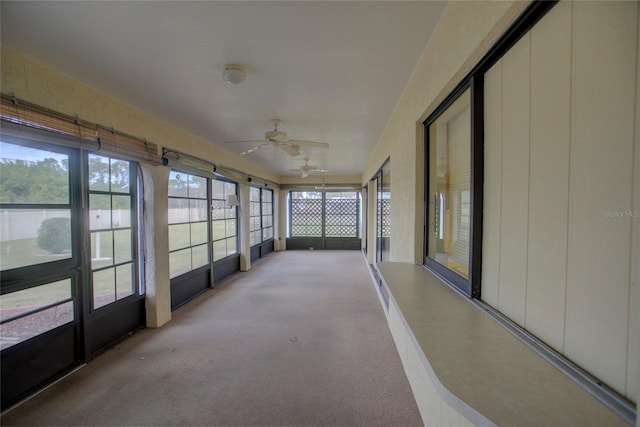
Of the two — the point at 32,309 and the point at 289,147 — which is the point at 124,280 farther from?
the point at 289,147

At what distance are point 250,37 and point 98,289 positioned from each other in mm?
2757

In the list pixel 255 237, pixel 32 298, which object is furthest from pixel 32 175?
pixel 255 237

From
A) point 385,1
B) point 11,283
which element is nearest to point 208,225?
point 11,283

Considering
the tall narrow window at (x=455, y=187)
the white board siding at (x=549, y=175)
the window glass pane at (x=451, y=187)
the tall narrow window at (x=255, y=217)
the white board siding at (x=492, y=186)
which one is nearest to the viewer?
the white board siding at (x=549, y=175)

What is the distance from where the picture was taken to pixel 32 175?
208cm

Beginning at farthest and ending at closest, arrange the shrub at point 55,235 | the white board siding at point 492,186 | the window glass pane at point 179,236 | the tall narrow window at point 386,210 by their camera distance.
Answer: the window glass pane at point 179,236, the tall narrow window at point 386,210, the shrub at point 55,235, the white board siding at point 492,186

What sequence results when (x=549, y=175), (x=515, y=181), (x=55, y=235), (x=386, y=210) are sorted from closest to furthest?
1. (x=549, y=175)
2. (x=515, y=181)
3. (x=55, y=235)
4. (x=386, y=210)

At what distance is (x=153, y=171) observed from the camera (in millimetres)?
3125

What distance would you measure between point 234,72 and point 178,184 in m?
2.52

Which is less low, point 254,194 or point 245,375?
point 254,194

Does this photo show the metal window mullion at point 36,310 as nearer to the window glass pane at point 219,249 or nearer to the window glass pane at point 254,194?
the window glass pane at point 219,249

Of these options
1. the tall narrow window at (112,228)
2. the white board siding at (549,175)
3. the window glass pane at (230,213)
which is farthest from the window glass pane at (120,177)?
the white board siding at (549,175)

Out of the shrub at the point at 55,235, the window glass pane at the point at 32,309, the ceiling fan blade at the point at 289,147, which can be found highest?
the ceiling fan blade at the point at 289,147

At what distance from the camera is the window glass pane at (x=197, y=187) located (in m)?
4.25
